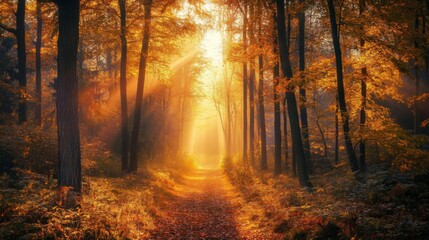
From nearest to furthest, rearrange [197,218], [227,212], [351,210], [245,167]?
1. [351,210]
2. [197,218]
3. [227,212]
4. [245,167]

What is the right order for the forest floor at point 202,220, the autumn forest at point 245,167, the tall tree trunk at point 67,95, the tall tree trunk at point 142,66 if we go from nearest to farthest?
the autumn forest at point 245,167 → the tall tree trunk at point 67,95 → the forest floor at point 202,220 → the tall tree trunk at point 142,66

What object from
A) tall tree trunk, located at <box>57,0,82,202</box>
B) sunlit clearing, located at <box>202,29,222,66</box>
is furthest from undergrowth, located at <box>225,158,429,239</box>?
sunlit clearing, located at <box>202,29,222,66</box>

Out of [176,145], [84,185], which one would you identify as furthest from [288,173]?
[176,145]

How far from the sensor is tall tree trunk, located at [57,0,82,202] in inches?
338

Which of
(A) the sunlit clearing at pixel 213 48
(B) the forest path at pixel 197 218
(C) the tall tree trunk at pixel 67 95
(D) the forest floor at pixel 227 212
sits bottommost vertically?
(B) the forest path at pixel 197 218

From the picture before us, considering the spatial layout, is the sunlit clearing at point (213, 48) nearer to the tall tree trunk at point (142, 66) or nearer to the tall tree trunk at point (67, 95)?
the tall tree trunk at point (142, 66)

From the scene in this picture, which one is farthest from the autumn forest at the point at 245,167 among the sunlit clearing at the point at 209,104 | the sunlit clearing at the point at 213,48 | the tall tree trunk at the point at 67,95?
the sunlit clearing at the point at 209,104

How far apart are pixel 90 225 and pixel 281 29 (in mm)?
10207

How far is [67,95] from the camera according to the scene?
28.3 ft

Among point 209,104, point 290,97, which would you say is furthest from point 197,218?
point 209,104

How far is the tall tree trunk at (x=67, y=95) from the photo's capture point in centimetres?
859

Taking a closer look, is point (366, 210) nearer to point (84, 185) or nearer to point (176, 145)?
point (84, 185)

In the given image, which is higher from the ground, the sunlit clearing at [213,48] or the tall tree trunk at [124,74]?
the sunlit clearing at [213,48]

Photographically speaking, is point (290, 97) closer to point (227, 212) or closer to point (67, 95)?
point (227, 212)
